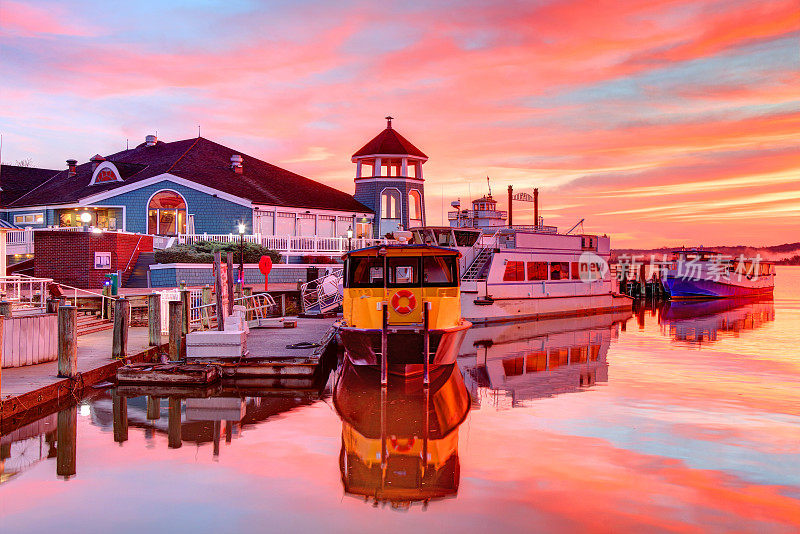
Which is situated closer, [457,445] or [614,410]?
[457,445]

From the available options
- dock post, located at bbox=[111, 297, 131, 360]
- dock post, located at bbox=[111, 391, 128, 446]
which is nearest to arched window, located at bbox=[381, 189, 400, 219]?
dock post, located at bbox=[111, 297, 131, 360]

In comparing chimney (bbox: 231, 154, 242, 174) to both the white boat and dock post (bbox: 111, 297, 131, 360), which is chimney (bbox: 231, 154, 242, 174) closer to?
the white boat

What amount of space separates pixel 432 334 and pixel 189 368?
5.76 m

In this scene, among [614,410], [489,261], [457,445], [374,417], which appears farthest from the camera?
[489,261]

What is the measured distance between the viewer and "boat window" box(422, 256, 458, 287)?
1950 cm

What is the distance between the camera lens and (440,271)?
773 inches

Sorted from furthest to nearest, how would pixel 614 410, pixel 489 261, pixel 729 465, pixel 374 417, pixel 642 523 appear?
pixel 489 261
pixel 614 410
pixel 374 417
pixel 729 465
pixel 642 523

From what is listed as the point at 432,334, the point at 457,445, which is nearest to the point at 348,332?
the point at 432,334

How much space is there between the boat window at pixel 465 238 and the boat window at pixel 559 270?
5.50m

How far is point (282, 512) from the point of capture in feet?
30.0

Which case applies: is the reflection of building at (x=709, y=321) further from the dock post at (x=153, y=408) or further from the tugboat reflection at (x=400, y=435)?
the dock post at (x=153, y=408)

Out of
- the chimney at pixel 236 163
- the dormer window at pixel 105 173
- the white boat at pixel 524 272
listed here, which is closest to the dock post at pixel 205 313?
the white boat at pixel 524 272

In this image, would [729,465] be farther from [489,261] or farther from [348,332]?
[489,261]

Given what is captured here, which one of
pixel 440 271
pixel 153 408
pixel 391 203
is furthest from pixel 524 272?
pixel 153 408
